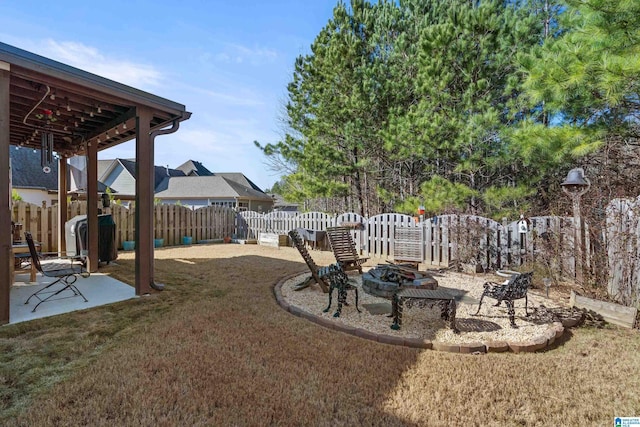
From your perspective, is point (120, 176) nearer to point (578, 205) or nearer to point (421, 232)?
point (421, 232)

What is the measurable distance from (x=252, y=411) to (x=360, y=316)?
87.5 inches

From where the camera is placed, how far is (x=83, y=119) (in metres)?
5.71

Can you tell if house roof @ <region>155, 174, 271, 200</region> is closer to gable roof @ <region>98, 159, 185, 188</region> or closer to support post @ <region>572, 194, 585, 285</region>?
gable roof @ <region>98, 159, 185, 188</region>

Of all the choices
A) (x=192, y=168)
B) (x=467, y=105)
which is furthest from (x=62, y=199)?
(x=192, y=168)

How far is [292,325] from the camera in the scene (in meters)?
3.75

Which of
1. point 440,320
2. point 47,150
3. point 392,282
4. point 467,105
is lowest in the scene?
point 440,320

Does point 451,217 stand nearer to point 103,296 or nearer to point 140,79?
point 103,296

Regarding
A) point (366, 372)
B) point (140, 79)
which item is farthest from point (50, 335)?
point (140, 79)

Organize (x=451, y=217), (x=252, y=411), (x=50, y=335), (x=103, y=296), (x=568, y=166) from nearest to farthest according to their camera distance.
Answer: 1. (x=252, y=411)
2. (x=50, y=335)
3. (x=103, y=296)
4. (x=451, y=217)
5. (x=568, y=166)

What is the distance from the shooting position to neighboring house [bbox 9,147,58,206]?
18200 millimetres

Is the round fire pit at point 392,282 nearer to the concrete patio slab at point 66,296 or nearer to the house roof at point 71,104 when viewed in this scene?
the concrete patio slab at point 66,296

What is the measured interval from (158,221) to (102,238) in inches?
196

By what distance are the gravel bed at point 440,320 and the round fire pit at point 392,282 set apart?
12cm

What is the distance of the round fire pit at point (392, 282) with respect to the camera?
492cm
